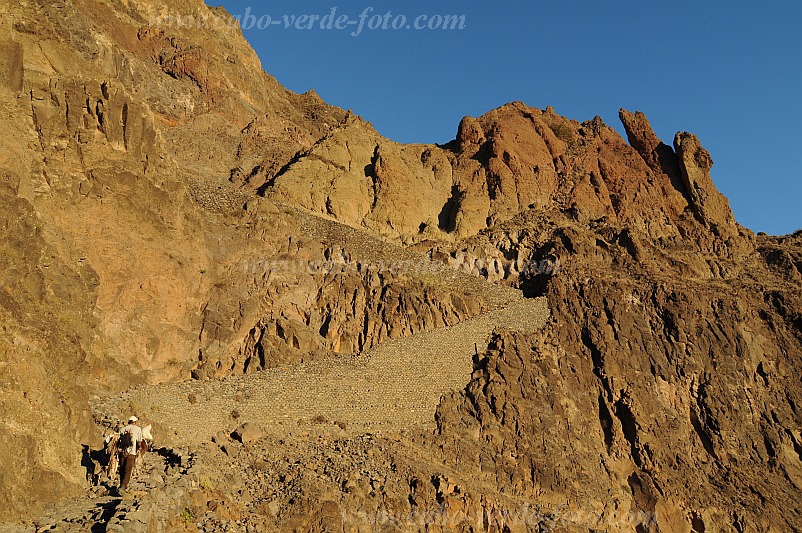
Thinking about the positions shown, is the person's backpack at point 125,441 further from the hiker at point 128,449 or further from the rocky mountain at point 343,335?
the rocky mountain at point 343,335

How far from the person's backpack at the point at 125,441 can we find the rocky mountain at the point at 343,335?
1.14m

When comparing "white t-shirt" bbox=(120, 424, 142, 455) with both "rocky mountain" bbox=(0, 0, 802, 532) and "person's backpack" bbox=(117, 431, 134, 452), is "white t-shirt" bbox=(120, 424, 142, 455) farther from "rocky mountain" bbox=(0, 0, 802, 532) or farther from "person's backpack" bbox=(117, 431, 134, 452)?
"rocky mountain" bbox=(0, 0, 802, 532)

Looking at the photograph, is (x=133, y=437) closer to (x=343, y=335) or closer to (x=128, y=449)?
(x=128, y=449)

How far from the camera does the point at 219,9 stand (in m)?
81.3

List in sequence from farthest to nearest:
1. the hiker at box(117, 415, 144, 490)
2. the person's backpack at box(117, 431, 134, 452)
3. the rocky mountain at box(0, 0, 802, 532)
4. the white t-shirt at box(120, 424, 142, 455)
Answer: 1. the rocky mountain at box(0, 0, 802, 532)
2. the person's backpack at box(117, 431, 134, 452)
3. the white t-shirt at box(120, 424, 142, 455)
4. the hiker at box(117, 415, 144, 490)

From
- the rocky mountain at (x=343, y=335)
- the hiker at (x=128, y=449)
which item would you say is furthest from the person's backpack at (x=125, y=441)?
the rocky mountain at (x=343, y=335)

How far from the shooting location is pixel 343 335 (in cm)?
3888

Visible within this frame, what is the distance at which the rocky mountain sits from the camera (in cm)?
2470

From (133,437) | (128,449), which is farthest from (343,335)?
(128,449)

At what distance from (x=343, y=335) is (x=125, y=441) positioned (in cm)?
1936

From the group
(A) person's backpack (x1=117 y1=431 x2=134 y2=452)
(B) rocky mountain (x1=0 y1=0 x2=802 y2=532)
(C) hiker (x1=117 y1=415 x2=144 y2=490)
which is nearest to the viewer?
(C) hiker (x1=117 y1=415 x2=144 y2=490)

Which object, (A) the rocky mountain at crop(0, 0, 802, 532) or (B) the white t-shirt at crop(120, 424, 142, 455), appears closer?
(B) the white t-shirt at crop(120, 424, 142, 455)

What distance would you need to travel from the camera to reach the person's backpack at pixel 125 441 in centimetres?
1988

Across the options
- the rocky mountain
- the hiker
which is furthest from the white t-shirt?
the rocky mountain
